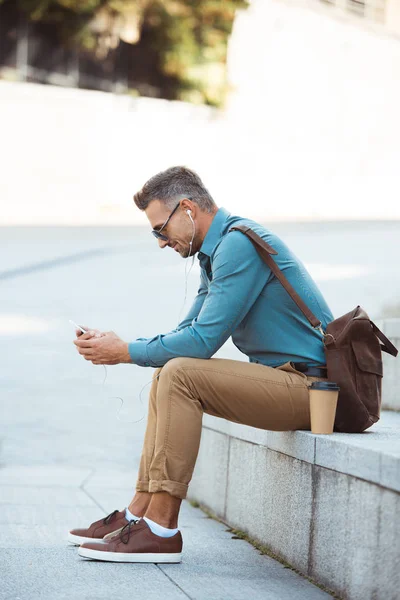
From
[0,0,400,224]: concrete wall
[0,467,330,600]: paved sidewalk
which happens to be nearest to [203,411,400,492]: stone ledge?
[0,467,330,600]: paved sidewalk

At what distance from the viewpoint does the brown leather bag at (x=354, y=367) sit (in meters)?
3.58

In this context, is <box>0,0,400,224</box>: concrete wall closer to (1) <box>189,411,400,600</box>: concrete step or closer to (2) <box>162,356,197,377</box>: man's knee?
(1) <box>189,411,400,600</box>: concrete step

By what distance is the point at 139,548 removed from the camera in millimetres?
3600

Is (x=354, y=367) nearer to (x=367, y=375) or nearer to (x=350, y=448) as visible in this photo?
(x=367, y=375)

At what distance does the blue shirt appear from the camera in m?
3.61

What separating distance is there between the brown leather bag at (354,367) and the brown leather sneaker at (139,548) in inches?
30.3

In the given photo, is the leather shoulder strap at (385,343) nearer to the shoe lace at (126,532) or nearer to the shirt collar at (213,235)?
the shirt collar at (213,235)

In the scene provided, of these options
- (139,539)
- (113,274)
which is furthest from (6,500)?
(113,274)

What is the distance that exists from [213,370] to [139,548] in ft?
2.36

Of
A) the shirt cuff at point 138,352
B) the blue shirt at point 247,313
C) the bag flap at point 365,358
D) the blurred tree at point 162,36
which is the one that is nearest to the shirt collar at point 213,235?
the blue shirt at point 247,313

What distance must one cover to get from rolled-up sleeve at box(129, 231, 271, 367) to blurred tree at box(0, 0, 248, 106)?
21.4 metres

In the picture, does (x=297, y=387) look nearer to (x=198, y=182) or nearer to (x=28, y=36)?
(x=198, y=182)

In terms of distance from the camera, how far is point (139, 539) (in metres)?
3.62

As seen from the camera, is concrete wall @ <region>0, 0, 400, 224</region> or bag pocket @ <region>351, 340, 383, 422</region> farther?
concrete wall @ <region>0, 0, 400, 224</region>
